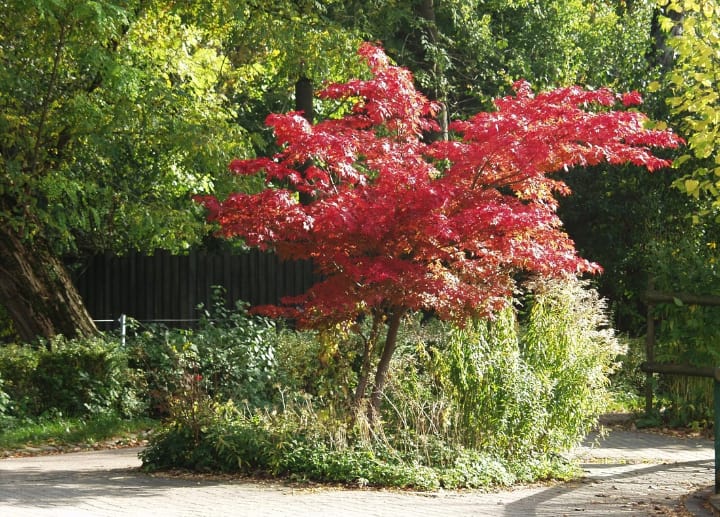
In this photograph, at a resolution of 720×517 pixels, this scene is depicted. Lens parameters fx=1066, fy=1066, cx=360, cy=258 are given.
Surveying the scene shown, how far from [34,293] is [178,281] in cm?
613

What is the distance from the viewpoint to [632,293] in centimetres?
2027

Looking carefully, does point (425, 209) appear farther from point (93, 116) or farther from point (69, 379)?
point (93, 116)

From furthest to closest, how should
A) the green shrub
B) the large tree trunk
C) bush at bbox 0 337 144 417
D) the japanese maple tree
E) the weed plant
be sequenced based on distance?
the large tree trunk < bush at bbox 0 337 144 417 < the green shrub < the japanese maple tree < the weed plant

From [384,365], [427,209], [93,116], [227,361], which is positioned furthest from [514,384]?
[93,116]

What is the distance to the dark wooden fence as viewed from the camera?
68.3ft

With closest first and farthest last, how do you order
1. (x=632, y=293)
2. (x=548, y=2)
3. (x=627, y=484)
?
(x=627, y=484) < (x=632, y=293) < (x=548, y=2)

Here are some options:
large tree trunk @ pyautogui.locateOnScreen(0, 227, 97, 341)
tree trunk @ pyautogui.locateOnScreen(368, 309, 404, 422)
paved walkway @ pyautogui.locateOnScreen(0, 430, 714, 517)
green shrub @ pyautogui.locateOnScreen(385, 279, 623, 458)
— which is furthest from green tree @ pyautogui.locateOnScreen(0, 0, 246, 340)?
green shrub @ pyautogui.locateOnScreen(385, 279, 623, 458)

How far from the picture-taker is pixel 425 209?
369 inches

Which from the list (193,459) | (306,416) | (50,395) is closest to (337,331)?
(306,416)

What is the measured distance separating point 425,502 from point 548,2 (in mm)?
20413

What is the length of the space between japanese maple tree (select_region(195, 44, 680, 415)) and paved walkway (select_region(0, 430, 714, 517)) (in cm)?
182

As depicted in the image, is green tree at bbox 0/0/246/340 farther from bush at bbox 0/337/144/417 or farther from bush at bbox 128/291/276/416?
bush at bbox 128/291/276/416

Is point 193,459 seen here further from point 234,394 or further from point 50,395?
point 50,395

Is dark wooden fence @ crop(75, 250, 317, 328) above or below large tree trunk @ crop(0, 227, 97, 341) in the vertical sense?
above
